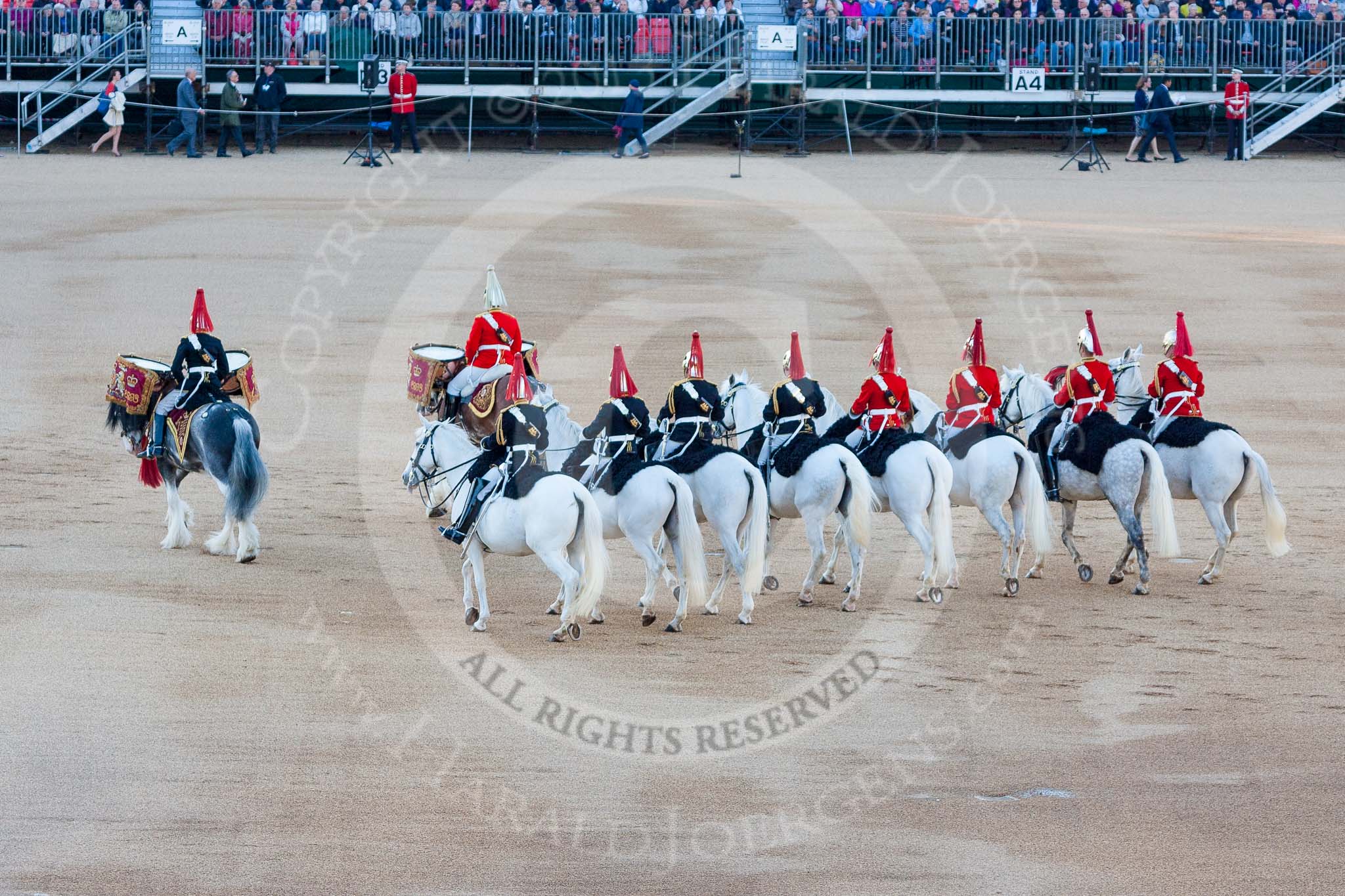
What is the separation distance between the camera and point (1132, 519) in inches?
513

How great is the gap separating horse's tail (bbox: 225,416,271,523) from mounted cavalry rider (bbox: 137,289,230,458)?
0.50 metres

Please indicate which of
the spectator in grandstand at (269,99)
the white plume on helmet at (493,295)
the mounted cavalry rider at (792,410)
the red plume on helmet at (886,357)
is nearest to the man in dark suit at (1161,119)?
the spectator in grandstand at (269,99)

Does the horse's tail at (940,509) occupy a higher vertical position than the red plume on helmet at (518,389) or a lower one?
lower

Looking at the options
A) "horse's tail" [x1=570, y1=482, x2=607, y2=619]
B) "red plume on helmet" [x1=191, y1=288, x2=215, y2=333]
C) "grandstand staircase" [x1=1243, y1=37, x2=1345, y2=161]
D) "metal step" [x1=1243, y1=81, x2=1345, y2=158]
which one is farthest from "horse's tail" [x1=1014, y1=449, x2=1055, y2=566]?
"grandstand staircase" [x1=1243, y1=37, x2=1345, y2=161]

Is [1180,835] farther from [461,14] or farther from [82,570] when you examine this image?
[461,14]

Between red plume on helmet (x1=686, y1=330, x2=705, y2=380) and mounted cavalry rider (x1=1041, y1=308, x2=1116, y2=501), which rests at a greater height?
red plume on helmet (x1=686, y1=330, x2=705, y2=380)

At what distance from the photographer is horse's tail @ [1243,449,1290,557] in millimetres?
13055

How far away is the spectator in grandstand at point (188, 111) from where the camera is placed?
31.4 metres

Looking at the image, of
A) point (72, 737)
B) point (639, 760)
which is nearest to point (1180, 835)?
point (639, 760)

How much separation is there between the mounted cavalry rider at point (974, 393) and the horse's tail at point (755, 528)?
2015mm

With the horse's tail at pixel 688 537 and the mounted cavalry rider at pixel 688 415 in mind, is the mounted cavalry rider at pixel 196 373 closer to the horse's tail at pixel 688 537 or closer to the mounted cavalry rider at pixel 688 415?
the mounted cavalry rider at pixel 688 415

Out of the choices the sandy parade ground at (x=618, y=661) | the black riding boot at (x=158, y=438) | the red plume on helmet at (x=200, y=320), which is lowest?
the sandy parade ground at (x=618, y=661)

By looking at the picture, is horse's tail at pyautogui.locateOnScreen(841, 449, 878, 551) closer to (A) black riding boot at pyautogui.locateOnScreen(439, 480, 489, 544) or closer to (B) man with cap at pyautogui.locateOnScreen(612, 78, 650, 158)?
(A) black riding boot at pyautogui.locateOnScreen(439, 480, 489, 544)

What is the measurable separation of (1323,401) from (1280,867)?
40.3 feet
